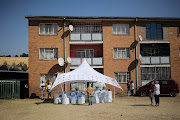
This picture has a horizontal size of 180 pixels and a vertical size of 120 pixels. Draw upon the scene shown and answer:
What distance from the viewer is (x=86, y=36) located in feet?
82.5

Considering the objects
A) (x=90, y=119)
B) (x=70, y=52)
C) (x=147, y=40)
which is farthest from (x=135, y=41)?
(x=90, y=119)

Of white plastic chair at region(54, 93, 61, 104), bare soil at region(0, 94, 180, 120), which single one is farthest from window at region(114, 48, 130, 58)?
bare soil at region(0, 94, 180, 120)

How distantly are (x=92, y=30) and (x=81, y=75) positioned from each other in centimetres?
933

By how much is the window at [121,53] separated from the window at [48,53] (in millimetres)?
7007

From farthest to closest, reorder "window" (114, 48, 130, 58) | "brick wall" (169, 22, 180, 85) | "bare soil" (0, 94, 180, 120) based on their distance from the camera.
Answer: "brick wall" (169, 22, 180, 85), "window" (114, 48, 130, 58), "bare soil" (0, 94, 180, 120)

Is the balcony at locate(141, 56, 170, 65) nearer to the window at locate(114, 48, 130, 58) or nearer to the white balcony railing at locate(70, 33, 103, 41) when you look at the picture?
the window at locate(114, 48, 130, 58)

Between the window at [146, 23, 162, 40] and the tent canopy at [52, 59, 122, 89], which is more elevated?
the window at [146, 23, 162, 40]

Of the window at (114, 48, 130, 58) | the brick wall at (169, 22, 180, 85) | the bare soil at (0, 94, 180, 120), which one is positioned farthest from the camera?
the brick wall at (169, 22, 180, 85)

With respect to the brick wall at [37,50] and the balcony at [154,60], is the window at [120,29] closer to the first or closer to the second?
the balcony at [154,60]

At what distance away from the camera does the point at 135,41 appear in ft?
84.1

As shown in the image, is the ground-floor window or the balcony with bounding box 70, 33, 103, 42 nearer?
the balcony with bounding box 70, 33, 103, 42

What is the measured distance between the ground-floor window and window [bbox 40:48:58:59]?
10.4 meters

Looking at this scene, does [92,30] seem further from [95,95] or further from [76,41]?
[95,95]

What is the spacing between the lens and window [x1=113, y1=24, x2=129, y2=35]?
25.7 metres
